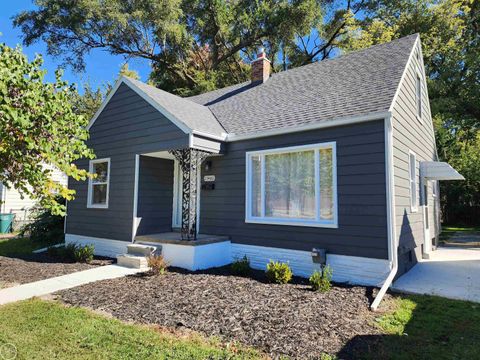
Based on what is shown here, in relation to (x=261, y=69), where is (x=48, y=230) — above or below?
below

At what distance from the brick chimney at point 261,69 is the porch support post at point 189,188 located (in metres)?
4.80

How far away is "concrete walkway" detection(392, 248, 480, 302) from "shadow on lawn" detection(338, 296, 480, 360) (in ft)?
1.80

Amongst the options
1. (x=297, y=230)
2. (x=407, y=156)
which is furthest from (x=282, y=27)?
(x=297, y=230)

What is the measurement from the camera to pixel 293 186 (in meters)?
7.66

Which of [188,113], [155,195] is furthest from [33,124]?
[155,195]

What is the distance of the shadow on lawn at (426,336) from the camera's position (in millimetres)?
3523

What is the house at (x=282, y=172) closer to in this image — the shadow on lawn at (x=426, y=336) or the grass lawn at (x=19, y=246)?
the shadow on lawn at (x=426, y=336)

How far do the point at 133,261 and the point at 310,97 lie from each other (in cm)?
625

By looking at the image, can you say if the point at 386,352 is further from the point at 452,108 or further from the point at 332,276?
the point at 452,108

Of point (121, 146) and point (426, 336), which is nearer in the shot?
point (426, 336)

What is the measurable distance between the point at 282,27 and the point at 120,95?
16046 millimetres

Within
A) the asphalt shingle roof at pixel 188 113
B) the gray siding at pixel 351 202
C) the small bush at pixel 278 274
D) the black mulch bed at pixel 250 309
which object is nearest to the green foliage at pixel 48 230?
the asphalt shingle roof at pixel 188 113

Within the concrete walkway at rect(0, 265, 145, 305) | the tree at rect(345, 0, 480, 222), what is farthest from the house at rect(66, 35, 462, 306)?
the tree at rect(345, 0, 480, 222)

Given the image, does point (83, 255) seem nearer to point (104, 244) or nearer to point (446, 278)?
→ point (104, 244)
